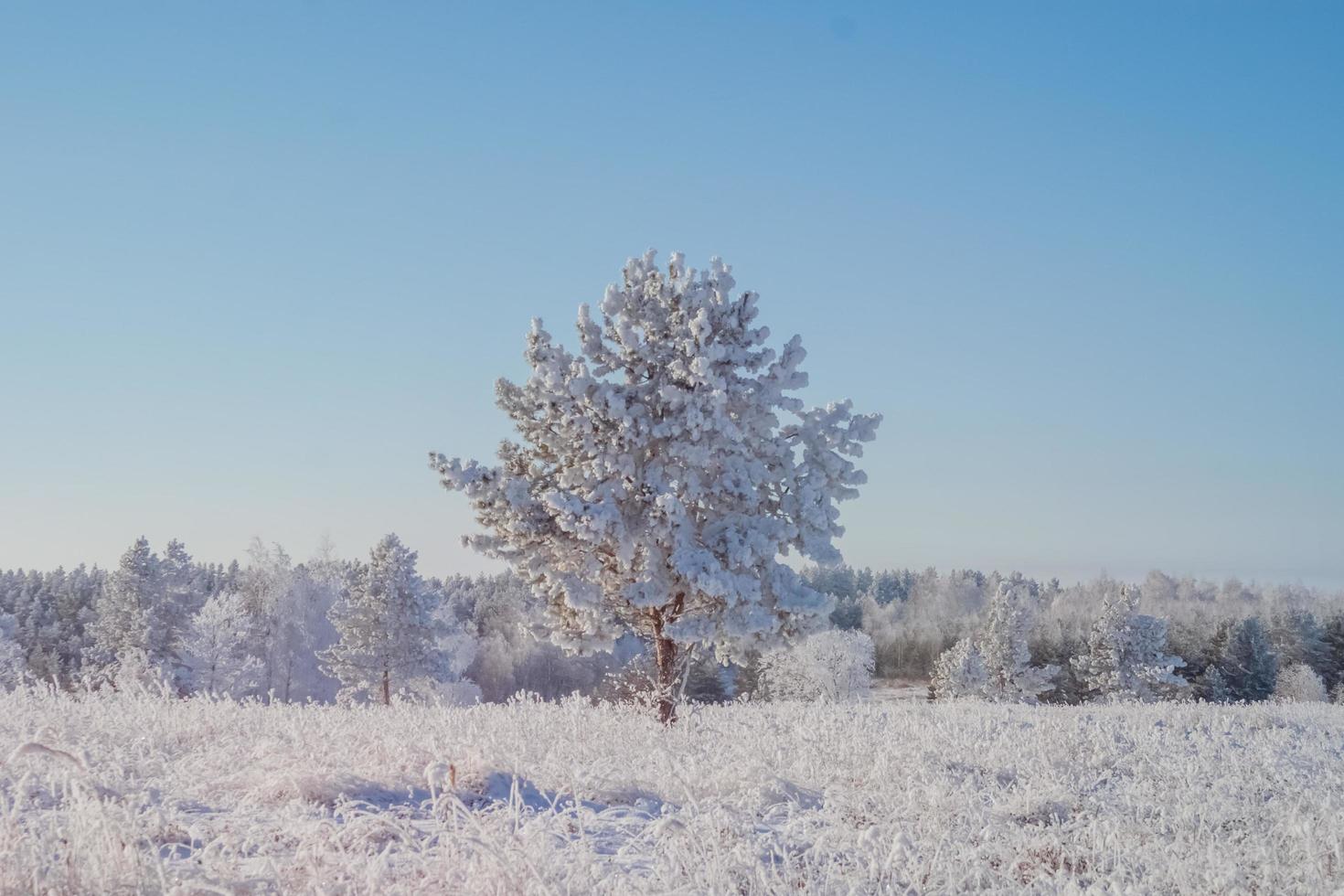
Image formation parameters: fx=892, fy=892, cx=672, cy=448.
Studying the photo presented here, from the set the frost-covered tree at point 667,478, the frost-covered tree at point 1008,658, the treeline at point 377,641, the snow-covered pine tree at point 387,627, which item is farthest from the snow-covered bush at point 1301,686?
the frost-covered tree at point 667,478

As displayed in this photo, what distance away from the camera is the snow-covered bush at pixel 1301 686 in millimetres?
55531

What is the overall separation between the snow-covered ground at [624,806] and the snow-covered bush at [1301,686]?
56.6 m

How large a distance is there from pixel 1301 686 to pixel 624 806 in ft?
215

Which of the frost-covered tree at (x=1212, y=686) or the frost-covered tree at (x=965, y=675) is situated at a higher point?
the frost-covered tree at (x=965, y=675)

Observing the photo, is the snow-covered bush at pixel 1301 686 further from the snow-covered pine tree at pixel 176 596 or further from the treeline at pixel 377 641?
the snow-covered pine tree at pixel 176 596

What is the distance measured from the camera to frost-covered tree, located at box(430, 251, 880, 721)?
13.0m

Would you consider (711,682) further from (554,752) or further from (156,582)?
(554,752)

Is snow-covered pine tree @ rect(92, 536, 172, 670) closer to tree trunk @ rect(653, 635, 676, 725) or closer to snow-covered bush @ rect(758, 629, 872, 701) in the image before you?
snow-covered bush @ rect(758, 629, 872, 701)

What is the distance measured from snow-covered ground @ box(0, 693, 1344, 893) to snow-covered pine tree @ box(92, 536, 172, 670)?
37100 millimetres

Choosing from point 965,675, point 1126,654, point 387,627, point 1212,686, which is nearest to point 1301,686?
point 1212,686

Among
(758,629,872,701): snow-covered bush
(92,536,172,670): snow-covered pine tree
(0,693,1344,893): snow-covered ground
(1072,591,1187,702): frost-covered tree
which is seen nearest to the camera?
(0,693,1344,893): snow-covered ground

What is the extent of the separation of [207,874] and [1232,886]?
16.4 ft

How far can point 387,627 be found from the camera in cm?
3834

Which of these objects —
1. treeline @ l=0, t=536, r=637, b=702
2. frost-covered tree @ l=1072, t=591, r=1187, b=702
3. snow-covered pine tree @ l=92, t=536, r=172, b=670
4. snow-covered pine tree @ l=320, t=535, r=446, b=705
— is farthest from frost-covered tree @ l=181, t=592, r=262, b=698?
frost-covered tree @ l=1072, t=591, r=1187, b=702
